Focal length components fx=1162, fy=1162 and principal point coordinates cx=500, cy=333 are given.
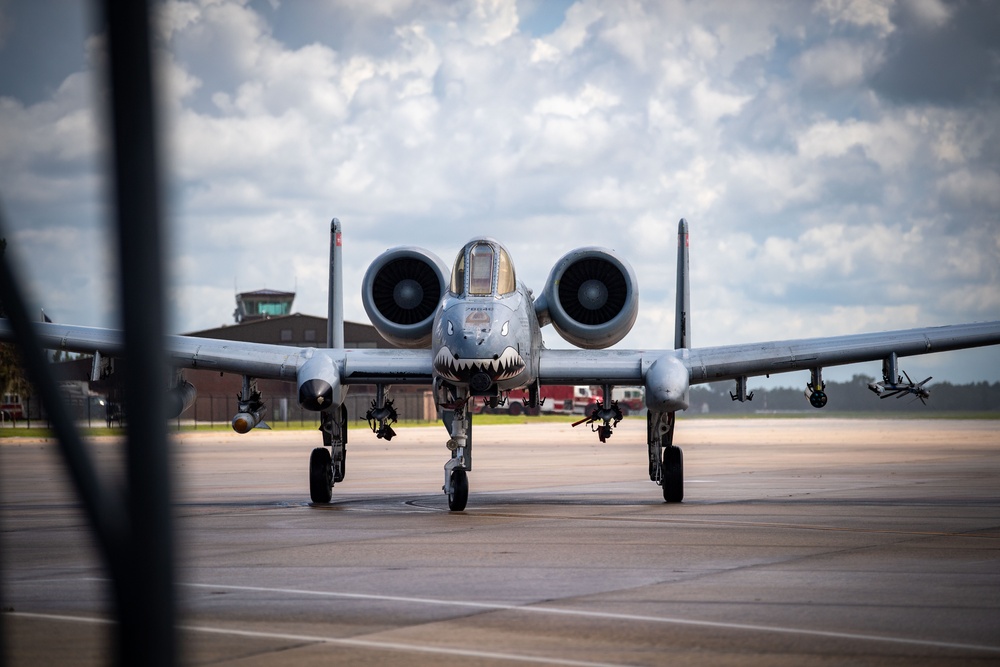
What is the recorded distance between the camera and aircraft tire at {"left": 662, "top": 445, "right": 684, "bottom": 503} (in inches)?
784

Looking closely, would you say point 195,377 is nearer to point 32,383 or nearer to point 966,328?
point 966,328

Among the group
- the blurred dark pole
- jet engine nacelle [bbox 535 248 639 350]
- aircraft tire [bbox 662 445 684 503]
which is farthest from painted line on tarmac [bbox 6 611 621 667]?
jet engine nacelle [bbox 535 248 639 350]

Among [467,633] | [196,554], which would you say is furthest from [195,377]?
[467,633]

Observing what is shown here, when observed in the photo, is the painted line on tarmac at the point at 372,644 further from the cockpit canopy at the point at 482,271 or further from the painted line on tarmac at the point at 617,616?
the cockpit canopy at the point at 482,271

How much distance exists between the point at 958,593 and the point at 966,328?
39.6 ft

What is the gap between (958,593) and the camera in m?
9.56

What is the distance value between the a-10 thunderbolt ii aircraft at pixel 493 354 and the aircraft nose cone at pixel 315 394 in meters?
0.02

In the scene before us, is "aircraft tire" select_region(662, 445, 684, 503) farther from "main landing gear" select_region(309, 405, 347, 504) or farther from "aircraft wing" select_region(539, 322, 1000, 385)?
"main landing gear" select_region(309, 405, 347, 504)

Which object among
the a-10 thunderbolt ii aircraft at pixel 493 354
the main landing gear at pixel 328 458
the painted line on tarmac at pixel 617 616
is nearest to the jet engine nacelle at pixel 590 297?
the a-10 thunderbolt ii aircraft at pixel 493 354

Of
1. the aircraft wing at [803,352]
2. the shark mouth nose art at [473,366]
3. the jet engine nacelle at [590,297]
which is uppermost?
the jet engine nacelle at [590,297]

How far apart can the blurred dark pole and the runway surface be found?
0.22ft

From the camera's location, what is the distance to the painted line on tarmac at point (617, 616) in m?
7.41

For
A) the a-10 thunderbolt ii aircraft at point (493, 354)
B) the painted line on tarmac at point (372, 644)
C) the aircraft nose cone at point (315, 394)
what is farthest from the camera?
the aircraft nose cone at point (315, 394)

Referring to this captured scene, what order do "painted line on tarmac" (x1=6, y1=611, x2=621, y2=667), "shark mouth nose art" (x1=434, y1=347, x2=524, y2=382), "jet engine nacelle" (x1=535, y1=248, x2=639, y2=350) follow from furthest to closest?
"jet engine nacelle" (x1=535, y1=248, x2=639, y2=350) → "shark mouth nose art" (x1=434, y1=347, x2=524, y2=382) → "painted line on tarmac" (x1=6, y1=611, x2=621, y2=667)
